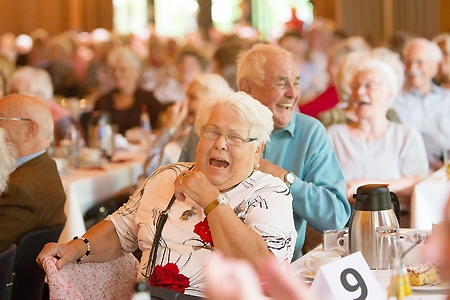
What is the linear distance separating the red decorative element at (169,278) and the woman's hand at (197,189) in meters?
0.25

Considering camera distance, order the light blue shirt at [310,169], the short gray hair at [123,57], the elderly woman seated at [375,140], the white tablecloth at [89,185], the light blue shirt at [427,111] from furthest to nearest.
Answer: the short gray hair at [123,57] → the light blue shirt at [427,111] → the elderly woman seated at [375,140] → the white tablecloth at [89,185] → the light blue shirt at [310,169]

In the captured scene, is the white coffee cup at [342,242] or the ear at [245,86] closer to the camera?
the white coffee cup at [342,242]

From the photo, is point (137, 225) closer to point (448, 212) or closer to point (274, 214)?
point (274, 214)

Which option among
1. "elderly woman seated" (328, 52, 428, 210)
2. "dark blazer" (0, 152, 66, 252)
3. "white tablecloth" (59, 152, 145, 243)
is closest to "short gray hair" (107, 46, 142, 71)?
"white tablecloth" (59, 152, 145, 243)

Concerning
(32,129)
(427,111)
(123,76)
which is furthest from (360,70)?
(123,76)

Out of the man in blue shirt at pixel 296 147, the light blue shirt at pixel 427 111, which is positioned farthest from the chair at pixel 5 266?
the light blue shirt at pixel 427 111

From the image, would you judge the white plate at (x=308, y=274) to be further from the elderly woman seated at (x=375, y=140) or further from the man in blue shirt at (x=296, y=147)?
the elderly woman seated at (x=375, y=140)

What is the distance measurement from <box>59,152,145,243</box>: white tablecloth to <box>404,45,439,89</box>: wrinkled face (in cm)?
257

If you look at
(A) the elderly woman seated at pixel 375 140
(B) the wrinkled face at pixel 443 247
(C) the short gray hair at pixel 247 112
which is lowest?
(A) the elderly woman seated at pixel 375 140

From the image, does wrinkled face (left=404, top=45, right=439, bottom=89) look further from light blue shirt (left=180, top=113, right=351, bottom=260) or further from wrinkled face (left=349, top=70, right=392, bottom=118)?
light blue shirt (left=180, top=113, right=351, bottom=260)

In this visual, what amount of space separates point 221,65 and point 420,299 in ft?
18.0

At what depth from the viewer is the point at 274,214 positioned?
257 centimetres

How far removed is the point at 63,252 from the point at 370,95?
2583 mm

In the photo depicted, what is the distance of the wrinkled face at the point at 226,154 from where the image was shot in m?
2.69
